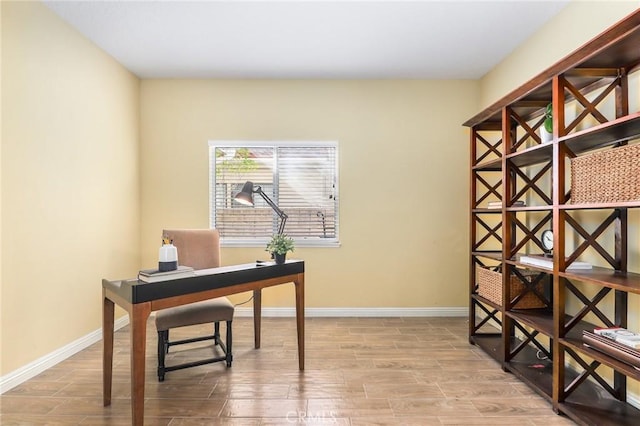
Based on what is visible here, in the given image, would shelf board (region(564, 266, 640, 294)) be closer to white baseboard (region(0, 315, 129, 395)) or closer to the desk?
the desk

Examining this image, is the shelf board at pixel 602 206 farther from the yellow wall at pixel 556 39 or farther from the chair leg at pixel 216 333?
the chair leg at pixel 216 333

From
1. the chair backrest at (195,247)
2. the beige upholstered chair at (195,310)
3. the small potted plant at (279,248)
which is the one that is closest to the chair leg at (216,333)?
the beige upholstered chair at (195,310)

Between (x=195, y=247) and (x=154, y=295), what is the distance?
4.03ft

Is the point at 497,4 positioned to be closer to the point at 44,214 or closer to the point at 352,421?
the point at 352,421

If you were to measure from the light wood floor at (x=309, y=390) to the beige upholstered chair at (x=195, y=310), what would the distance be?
0.12 metres

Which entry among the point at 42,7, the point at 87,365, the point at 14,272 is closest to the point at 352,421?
the point at 87,365

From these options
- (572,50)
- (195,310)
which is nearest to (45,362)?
(195,310)

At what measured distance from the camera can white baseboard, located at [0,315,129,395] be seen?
239 cm

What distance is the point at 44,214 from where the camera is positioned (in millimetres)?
2707

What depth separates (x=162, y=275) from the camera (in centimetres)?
203

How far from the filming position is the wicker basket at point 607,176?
1.76 m

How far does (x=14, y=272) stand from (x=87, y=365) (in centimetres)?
90

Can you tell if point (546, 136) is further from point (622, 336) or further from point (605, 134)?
point (622, 336)

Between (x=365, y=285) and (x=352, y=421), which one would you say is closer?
(x=352, y=421)
